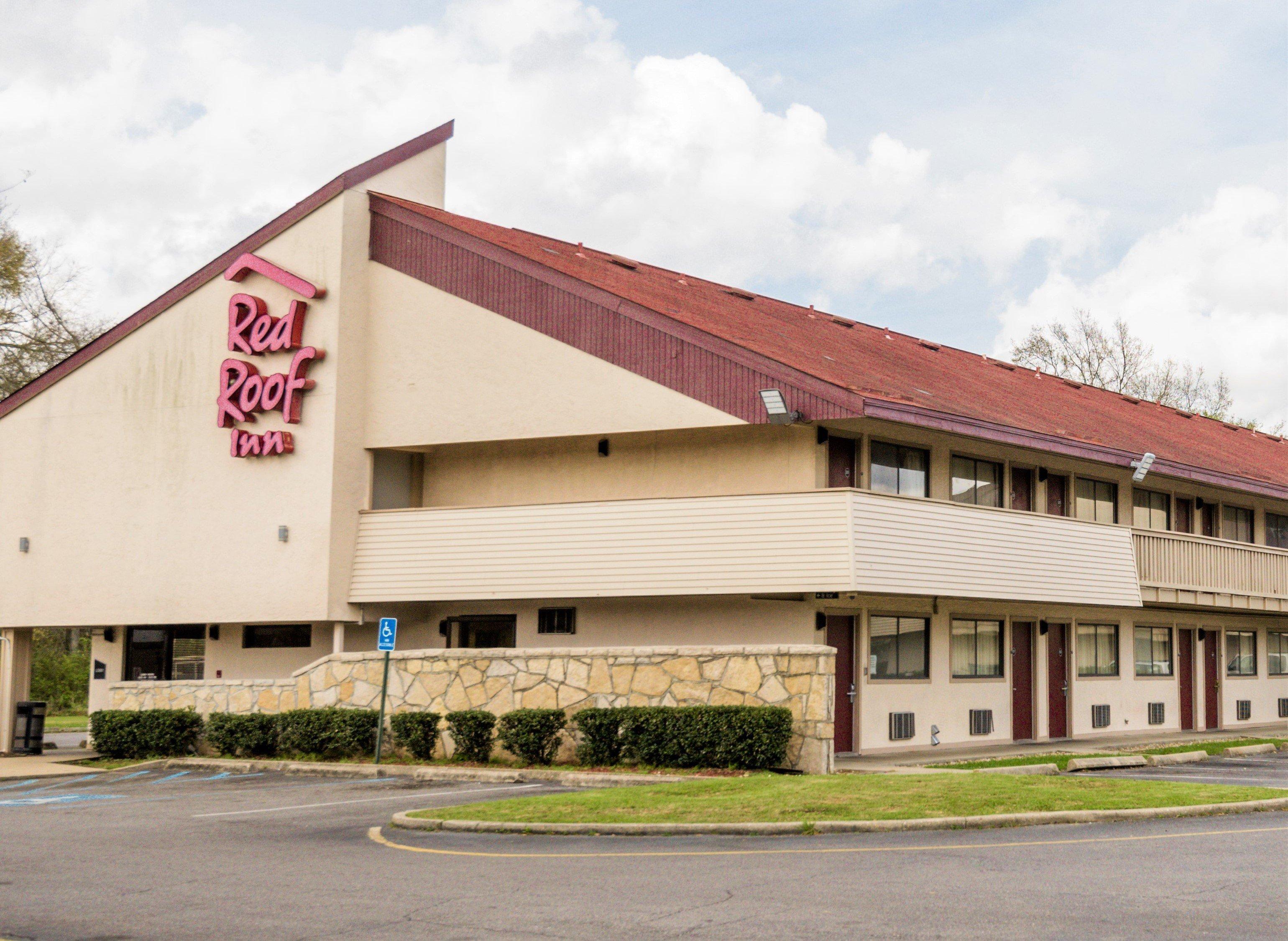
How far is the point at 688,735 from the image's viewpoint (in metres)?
20.4

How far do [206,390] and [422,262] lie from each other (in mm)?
5335

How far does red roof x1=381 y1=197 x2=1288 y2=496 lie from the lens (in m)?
24.9

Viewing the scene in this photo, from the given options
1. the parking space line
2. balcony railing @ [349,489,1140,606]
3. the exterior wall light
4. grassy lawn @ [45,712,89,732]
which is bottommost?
grassy lawn @ [45,712,89,732]

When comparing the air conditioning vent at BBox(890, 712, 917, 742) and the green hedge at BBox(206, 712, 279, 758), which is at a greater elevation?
the air conditioning vent at BBox(890, 712, 917, 742)

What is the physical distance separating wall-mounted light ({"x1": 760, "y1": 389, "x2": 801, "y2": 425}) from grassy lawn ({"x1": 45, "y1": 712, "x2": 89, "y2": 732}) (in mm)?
23383

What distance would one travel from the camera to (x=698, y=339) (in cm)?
2361

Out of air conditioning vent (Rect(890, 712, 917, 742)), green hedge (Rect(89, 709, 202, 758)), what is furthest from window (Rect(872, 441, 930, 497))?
green hedge (Rect(89, 709, 202, 758))

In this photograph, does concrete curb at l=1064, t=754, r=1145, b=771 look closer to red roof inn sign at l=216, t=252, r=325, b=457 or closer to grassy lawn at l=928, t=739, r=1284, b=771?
grassy lawn at l=928, t=739, r=1284, b=771

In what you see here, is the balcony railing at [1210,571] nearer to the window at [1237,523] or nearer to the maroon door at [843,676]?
the window at [1237,523]

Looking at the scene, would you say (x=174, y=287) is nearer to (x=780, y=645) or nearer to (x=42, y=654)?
(x=780, y=645)

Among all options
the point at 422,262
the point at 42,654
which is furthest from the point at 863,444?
the point at 42,654

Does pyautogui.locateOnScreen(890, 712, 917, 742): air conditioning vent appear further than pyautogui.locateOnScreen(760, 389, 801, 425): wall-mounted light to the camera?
Yes

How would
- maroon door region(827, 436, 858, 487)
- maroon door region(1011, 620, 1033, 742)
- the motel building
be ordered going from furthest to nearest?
maroon door region(1011, 620, 1033, 742), maroon door region(827, 436, 858, 487), the motel building

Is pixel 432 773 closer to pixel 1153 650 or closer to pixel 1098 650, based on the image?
pixel 1098 650
